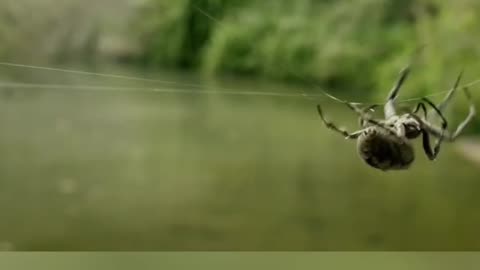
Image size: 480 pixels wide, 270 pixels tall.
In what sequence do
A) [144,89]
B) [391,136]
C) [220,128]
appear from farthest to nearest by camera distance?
A: [220,128], [144,89], [391,136]

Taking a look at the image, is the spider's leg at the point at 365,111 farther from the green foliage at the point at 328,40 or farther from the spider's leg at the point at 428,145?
the green foliage at the point at 328,40

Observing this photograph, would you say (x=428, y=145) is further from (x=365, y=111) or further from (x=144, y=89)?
(x=144, y=89)

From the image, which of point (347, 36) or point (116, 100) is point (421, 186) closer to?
point (347, 36)

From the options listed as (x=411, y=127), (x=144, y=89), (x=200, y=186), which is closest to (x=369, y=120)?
(x=411, y=127)

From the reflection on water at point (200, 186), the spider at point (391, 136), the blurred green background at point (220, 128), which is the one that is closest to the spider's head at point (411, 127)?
the spider at point (391, 136)

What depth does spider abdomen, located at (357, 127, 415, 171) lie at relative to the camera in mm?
663

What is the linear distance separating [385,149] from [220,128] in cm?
66

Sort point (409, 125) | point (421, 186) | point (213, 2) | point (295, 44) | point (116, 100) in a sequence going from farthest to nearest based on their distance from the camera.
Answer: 1. point (421, 186)
2. point (116, 100)
3. point (295, 44)
4. point (213, 2)
5. point (409, 125)

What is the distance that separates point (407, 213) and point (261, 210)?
0.26 meters

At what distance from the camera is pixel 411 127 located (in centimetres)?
69

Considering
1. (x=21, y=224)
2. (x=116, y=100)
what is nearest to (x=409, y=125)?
(x=116, y=100)

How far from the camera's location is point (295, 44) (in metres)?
1.14

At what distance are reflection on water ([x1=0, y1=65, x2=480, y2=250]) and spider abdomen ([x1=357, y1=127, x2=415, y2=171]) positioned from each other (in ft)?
1.84

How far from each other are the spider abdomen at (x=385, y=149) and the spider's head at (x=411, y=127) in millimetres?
22
